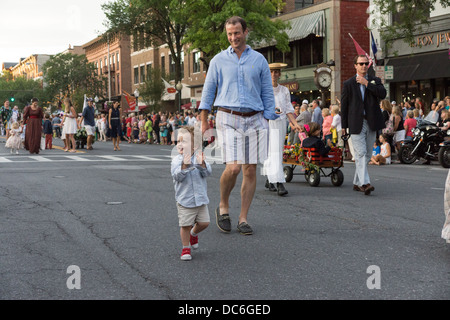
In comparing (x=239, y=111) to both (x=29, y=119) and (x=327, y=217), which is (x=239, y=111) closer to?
(x=327, y=217)

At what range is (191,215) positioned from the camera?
5.44 meters

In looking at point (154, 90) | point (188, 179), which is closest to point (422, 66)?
point (188, 179)

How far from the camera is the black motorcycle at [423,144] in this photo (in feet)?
56.6

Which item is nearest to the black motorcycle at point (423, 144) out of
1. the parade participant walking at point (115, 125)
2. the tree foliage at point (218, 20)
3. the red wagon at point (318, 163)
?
the red wagon at point (318, 163)

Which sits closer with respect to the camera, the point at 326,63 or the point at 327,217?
the point at 327,217

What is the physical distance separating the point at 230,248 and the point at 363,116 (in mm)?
4483

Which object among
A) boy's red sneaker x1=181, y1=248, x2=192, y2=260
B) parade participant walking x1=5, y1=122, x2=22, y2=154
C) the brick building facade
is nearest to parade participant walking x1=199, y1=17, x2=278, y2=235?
boy's red sneaker x1=181, y1=248, x2=192, y2=260

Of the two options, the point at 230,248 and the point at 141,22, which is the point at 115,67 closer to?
the point at 141,22

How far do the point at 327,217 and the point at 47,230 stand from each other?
3.11m

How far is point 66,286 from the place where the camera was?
4496 mm

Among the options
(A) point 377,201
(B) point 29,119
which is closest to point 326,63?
(B) point 29,119

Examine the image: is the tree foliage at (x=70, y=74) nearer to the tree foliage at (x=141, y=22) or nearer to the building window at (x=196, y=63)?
the building window at (x=196, y=63)

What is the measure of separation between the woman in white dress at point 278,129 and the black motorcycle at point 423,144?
28.4 feet

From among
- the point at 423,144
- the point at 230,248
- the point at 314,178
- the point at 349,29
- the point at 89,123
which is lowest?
the point at 230,248
